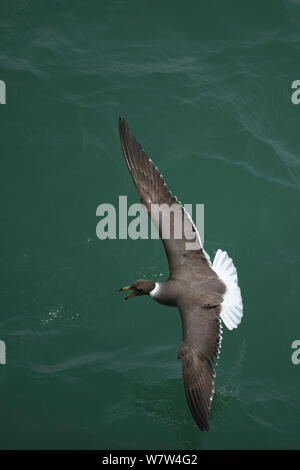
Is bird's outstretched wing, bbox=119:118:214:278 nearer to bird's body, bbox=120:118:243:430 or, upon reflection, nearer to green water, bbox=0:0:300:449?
bird's body, bbox=120:118:243:430

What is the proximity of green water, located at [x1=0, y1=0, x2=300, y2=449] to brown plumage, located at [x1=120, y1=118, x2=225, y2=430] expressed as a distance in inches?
62.3

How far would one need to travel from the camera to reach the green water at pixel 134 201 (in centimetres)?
1104

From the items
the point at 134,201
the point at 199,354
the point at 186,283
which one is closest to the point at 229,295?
the point at 186,283

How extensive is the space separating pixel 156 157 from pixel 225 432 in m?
5.42

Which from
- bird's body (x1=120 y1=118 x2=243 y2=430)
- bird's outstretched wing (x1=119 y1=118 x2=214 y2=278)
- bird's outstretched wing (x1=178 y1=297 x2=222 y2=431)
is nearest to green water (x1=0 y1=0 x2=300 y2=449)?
bird's outstretched wing (x1=178 y1=297 x2=222 y2=431)

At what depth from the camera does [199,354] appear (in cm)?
981

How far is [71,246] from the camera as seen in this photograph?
501 inches

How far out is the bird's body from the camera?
10228mm

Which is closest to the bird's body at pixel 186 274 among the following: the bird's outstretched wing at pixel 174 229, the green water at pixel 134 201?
the bird's outstretched wing at pixel 174 229

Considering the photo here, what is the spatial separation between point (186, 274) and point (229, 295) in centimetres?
73

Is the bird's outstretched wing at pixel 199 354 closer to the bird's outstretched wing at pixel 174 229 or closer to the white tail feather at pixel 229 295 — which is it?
the white tail feather at pixel 229 295

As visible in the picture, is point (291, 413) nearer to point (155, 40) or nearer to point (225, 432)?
point (225, 432)

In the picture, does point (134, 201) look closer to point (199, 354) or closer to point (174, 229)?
point (174, 229)

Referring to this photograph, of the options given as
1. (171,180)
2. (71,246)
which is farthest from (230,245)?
(71,246)
